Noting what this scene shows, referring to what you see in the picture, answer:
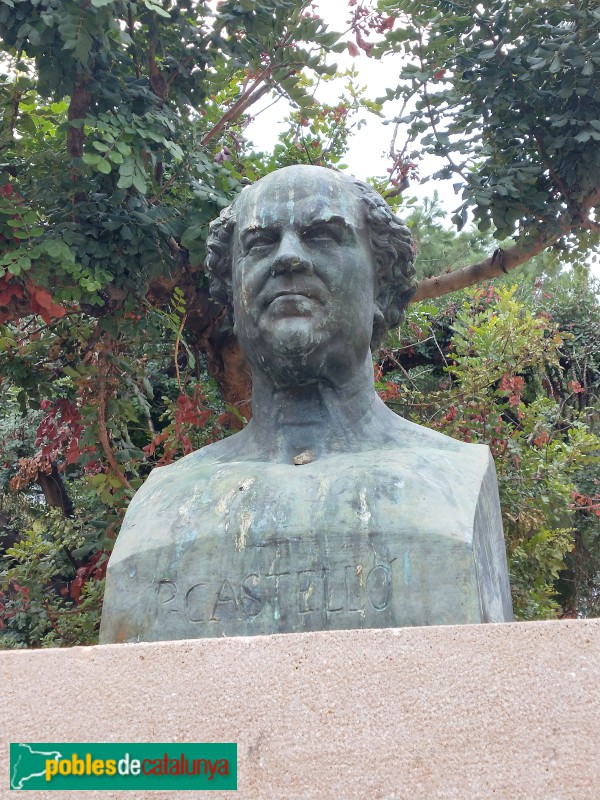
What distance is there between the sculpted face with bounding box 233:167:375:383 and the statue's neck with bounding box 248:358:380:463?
0.06 m

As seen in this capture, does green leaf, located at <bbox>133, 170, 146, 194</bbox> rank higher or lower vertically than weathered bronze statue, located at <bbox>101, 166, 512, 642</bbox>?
higher

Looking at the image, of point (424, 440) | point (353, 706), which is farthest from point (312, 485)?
point (353, 706)

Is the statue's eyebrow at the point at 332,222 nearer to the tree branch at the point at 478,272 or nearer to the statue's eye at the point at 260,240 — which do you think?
the statue's eye at the point at 260,240

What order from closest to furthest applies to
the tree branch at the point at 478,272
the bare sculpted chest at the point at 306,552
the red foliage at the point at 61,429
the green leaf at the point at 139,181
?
the bare sculpted chest at the point at 306,552, the green leaf at the point at 139,181, the red foliage at the point at 61,429, the tree branch at the point at 478,272

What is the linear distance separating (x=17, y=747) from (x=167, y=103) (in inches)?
137

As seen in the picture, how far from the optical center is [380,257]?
11.1 ft

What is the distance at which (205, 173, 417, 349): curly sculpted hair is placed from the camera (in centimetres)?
334

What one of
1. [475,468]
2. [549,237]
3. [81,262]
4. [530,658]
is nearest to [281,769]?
[530,658]

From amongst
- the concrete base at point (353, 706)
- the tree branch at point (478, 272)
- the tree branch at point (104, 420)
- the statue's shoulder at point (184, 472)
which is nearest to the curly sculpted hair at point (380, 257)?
the statue's shoulder at point (184, 472)

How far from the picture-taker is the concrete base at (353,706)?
84.7 inches

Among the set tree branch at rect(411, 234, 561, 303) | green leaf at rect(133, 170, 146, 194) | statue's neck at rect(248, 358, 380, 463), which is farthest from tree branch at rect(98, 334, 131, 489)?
statue's neck at rect(248, 358, 380, 463)

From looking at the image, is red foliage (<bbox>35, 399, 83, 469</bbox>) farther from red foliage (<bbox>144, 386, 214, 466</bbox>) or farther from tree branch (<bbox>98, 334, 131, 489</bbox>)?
red foliage (<bbox>144, 386, 214, 466</bbox>)

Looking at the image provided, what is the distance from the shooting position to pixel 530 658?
224 cm

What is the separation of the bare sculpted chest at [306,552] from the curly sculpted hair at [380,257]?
24.3 inches
